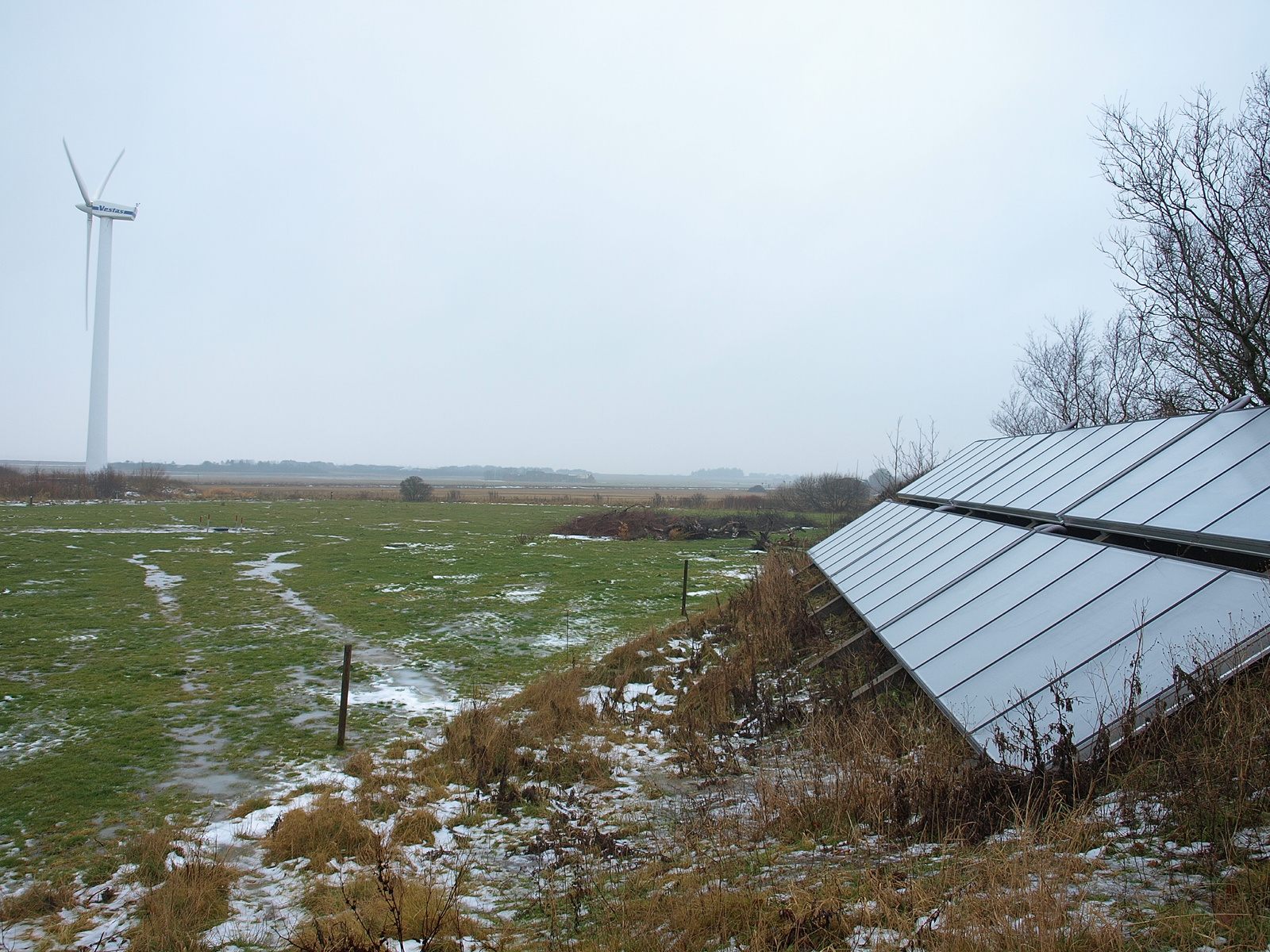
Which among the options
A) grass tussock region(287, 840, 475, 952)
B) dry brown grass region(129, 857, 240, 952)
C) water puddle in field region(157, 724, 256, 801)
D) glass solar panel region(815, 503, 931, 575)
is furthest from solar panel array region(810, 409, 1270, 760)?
water puddle in field region(157, 724, 256, 801)

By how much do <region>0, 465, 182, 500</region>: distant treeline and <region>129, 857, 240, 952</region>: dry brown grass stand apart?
62.2 metres

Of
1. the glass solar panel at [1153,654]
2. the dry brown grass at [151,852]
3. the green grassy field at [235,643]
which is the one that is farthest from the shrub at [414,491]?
the glass solar panel at [1153,654]

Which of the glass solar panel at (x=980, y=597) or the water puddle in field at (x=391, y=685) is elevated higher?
the glass solar panel at (x=980, y=597)

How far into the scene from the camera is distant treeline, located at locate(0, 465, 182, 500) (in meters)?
57.0

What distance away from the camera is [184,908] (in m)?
5.04

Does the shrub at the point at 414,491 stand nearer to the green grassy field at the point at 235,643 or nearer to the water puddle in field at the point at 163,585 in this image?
the green grassy field at the point at 235,643

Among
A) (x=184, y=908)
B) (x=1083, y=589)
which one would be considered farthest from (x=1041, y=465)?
(x=184, y=908)

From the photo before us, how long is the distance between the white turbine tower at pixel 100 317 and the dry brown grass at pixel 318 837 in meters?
89.6

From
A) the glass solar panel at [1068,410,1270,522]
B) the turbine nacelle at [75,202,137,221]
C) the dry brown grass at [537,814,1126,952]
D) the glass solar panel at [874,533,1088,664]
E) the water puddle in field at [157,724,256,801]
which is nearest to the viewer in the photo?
the dry brown grass at [537,814,1126,952]

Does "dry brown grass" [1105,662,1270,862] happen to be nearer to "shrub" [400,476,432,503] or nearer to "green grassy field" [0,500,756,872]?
"green grassy field" [0,500,756,872]

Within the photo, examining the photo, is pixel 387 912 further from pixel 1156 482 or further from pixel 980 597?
pixel 1156 482

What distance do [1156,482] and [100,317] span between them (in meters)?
94.4

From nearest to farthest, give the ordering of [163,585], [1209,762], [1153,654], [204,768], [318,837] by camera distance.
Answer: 1. [1209,762]
2. [1153,654]
3. [318,837]
4. [204,768]
5. [163,585]

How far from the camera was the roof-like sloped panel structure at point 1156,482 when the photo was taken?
612 cm
